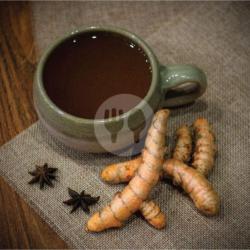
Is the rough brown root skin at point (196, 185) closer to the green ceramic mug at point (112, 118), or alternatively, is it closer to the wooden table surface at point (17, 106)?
the green ceramic mug at point (112, 118)

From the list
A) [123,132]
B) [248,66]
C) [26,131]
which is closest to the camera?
[123,132]

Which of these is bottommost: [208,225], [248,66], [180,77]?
[208,225]

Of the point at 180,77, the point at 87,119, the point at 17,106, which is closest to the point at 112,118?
the point at 87,119

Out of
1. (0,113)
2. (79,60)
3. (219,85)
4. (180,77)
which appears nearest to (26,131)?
(0,113)

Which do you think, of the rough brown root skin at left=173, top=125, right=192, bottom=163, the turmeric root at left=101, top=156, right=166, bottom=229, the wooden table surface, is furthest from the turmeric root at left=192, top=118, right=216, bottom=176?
the wooden table surface

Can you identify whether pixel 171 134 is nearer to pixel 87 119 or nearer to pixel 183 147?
pixel 183 147

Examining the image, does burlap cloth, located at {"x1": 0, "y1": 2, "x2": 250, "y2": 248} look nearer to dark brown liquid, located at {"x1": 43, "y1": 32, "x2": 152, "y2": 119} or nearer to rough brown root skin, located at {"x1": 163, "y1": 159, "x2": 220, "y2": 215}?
rough brown root skin, located at {"x1": 163, "y1": 159, "x2": 220, "y2": 215}

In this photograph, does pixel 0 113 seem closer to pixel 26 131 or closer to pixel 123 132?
pixel 26 131
